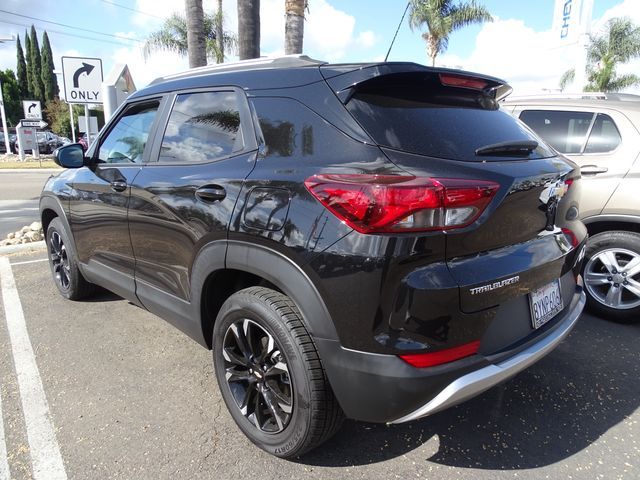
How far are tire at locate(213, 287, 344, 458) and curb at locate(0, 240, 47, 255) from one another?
5111 millimetres

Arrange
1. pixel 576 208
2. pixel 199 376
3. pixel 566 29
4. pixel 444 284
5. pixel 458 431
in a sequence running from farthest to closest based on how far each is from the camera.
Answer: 1. pixel 566 29
2. pixel 199 376
3. pixel 576 208
4. pixel 458 431
5. pixel 444 284

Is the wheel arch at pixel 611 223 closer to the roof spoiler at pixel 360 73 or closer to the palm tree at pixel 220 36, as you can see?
the roof spoiler at pixel 360 73

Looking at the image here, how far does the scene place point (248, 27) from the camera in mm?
7504

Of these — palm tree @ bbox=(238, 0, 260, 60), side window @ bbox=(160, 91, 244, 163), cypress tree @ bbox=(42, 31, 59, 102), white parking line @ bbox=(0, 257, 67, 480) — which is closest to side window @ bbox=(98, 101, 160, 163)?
side window @ bbox=(160, 91, 244, 163)

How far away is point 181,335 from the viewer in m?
3.65

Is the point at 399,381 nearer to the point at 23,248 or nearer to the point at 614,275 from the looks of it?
the point at 614,275

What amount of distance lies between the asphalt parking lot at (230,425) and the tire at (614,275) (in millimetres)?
321

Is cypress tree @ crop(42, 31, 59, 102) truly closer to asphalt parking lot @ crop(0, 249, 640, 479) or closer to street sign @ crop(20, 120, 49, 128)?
street sign @ crop(20, 120, 49, 128)

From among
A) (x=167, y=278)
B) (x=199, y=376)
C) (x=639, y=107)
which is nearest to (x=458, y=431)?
(x=199, y=376)

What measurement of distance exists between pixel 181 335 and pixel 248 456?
156cm

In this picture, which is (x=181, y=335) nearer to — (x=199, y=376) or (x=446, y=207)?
(x=199, y=376)

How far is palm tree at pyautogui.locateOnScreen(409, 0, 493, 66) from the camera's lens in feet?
70.5

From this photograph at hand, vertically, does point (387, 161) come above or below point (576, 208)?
above

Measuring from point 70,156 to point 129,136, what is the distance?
555 millimetres
